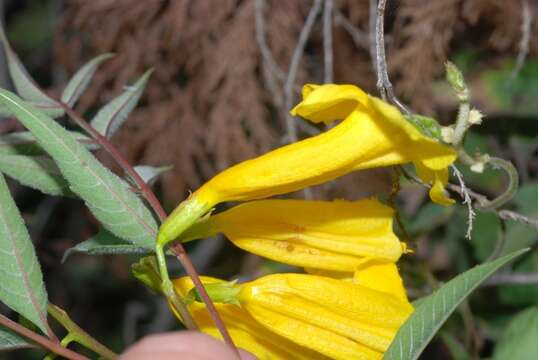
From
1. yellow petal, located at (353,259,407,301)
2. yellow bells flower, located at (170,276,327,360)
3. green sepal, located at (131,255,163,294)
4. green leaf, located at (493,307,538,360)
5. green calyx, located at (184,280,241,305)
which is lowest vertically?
green leaf, located at (493,307,538,360)


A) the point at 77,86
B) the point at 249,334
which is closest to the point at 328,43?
the point at 77,86

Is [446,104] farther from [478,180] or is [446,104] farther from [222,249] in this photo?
[222,249]

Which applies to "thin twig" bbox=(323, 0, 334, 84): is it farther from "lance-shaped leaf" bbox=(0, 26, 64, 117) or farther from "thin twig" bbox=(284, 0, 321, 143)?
"lance-shaped leaf" bbox=(0, 26, 64, 117)

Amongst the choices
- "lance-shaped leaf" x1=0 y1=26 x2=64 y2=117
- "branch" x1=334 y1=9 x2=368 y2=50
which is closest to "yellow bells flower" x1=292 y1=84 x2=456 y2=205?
"lance-shaped leaf" x1=0 y1=26 x2=64 y2=117

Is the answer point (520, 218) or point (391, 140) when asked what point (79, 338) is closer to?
point (391, 140)

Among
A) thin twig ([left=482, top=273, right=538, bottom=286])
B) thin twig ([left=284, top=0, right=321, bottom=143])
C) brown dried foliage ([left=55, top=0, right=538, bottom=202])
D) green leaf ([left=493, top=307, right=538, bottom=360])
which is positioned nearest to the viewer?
green leaf ([left=493, top=307, right=538, bottom=360])

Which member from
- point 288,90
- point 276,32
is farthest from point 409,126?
point 276,32
